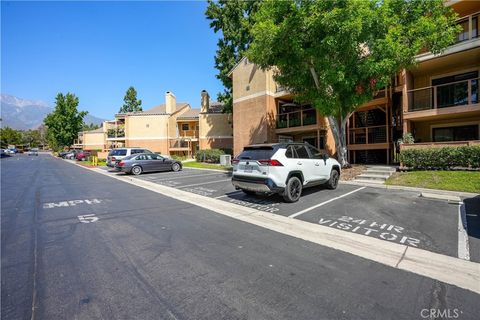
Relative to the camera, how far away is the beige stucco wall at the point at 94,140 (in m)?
56.9

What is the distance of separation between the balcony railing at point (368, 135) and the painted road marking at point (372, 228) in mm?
11948

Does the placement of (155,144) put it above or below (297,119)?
below

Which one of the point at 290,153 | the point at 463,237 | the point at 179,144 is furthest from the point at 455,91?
the point at 179,144

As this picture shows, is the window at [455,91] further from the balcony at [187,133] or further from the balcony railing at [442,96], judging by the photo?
the balcony at [187,133]

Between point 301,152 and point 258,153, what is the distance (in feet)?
5.55

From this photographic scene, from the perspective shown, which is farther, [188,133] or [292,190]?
[188,133]

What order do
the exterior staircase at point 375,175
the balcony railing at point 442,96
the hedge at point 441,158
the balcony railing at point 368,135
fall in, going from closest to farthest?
the hedge at point 441,158 < the exterior staircase at point 375,175 < the balcony railing at point 442,96 < the balcony railing at point 368,135

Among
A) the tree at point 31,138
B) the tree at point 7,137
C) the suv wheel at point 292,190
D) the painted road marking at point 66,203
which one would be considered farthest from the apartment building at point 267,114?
the tree at point 31,138

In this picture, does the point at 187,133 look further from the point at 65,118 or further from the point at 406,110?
the point at 65,118

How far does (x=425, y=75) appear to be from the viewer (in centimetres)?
1519

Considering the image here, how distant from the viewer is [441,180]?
9734 millimetres

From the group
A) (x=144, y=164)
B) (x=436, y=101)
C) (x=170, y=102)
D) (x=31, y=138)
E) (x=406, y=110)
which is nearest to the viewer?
(x=436, y=101)

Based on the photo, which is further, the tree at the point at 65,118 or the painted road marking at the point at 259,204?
the tree at the point at 65,118

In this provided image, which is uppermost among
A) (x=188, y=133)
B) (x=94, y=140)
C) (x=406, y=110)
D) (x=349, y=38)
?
(x=349, y=38)
